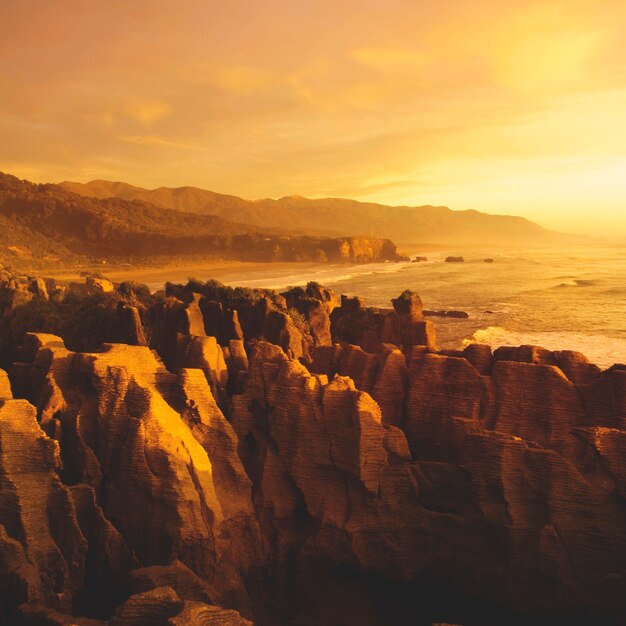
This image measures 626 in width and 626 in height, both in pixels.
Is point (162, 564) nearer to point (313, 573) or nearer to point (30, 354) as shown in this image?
point (313, 573)

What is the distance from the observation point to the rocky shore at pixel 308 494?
6.89m

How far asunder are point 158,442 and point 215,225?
14334 cm

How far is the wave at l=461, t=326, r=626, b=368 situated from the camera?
28495mm

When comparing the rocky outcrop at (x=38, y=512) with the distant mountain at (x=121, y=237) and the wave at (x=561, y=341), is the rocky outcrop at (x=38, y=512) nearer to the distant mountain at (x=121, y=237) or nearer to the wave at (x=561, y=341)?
the wave at (x=561, y=341)

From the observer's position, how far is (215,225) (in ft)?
483

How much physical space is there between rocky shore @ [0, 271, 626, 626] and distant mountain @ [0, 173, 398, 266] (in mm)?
100730

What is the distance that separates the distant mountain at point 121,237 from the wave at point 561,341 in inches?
3254

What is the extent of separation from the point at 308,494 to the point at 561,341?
27289 millimetres

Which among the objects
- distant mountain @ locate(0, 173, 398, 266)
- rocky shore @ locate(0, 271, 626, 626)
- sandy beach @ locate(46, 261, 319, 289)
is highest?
distant mountain @ locate(0, 173, 398, 266)

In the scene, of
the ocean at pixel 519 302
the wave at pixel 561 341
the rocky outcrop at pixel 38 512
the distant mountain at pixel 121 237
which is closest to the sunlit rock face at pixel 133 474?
the rocky outcrop at pixel 38 512

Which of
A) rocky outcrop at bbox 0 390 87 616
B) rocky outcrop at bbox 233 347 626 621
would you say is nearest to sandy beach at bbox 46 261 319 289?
rocky outcrop at bbox 233 347 626 621

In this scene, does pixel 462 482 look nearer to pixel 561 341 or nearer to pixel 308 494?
pixel 308 494

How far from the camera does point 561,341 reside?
32219 mm

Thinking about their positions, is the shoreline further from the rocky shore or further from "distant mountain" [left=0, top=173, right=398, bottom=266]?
the rocky shore
